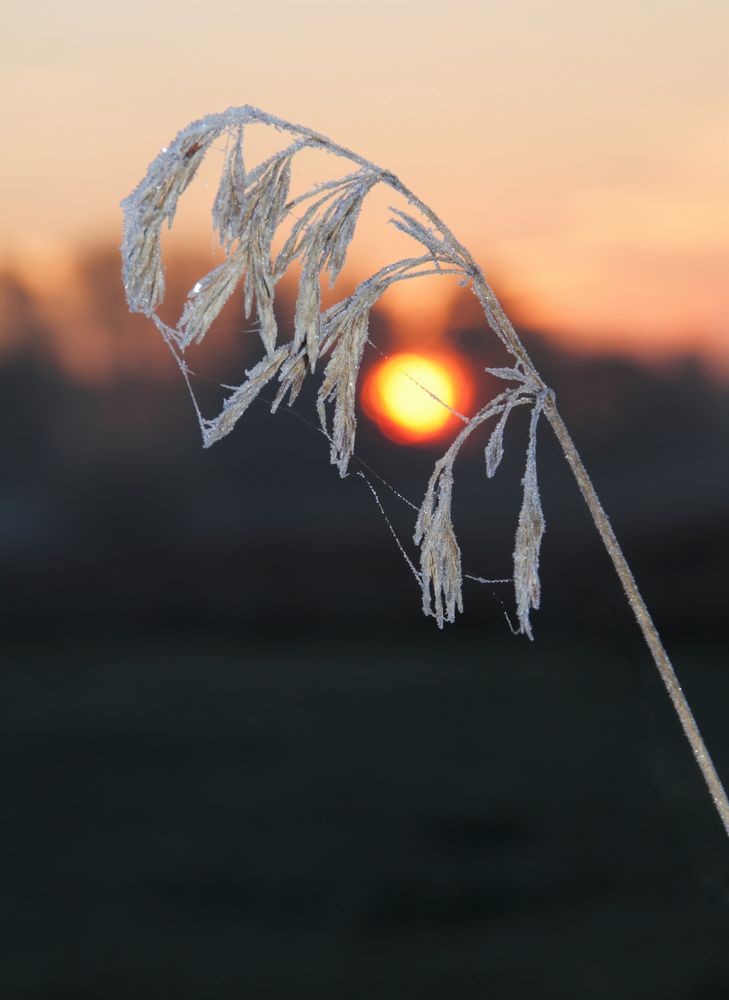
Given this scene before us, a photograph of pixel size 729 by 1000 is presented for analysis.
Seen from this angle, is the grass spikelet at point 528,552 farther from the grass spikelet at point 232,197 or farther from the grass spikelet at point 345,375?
the grass spikelet at point 232,197

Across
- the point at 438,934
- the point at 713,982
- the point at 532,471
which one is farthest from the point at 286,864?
the point at 532,471

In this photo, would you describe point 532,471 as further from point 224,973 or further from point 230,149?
point 224,973

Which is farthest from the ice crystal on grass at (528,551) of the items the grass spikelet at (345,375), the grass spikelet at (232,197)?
the grass spikelet at (232,197)

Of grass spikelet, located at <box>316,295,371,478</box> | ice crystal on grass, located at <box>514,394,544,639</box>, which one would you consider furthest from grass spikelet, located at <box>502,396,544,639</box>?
grass spikelet, located at <box>316,295,371,478</box>

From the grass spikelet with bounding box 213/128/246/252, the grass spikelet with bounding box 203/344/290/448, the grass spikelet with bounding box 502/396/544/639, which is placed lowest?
the grass spikelet with bounding box 502/396/544/639

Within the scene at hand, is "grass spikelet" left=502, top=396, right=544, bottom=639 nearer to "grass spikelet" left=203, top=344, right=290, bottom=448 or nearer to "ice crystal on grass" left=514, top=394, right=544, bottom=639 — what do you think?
"ice crystal on grass" left=514, top=394, right=544, bottom=639

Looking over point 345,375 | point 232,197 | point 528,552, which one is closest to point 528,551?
point 528,552

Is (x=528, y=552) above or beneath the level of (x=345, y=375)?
beneath

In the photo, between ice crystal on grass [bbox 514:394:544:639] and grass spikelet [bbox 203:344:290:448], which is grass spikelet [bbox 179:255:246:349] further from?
ice crystal on grass [bbox 514:394:544:639]

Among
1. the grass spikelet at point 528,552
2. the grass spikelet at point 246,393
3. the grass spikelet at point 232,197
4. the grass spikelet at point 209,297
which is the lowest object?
the grass spikelet at point 528,552

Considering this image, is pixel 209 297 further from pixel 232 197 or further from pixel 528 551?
pixel 528 551

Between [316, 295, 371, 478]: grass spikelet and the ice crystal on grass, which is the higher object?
[316, 295, 371, 478]: grass spikelet

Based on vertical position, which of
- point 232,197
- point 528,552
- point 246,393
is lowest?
point 528,552
